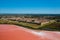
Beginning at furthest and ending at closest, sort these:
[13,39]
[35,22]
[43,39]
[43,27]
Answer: [35,22], [43,27], [43,39], [13,39]

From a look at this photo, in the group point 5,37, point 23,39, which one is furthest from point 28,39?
point 5,37

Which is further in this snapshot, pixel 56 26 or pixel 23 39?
pixel 56 26

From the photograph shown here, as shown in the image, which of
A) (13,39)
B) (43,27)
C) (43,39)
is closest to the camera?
(13,39)

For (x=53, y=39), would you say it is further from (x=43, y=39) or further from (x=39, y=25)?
(x=39, y=25)

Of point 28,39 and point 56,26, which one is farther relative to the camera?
point 56,26

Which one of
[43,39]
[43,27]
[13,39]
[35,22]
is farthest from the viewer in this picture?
[35,22]

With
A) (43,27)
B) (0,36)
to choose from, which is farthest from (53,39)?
(43,27)

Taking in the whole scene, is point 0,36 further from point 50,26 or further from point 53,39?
point 50,26

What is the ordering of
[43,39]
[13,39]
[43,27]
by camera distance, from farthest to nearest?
[43,27] < [43,39] < [13,39]

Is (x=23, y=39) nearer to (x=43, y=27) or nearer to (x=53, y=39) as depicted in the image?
(x=53, y=39)
